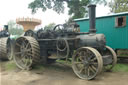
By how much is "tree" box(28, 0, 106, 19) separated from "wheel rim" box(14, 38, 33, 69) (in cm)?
1072

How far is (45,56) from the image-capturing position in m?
5.45

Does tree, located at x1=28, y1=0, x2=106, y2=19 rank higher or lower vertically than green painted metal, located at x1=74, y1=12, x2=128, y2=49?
higher

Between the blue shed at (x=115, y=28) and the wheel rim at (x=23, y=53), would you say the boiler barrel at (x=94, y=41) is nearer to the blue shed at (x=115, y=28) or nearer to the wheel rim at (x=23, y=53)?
the wheel rim at (x=23, y=53)

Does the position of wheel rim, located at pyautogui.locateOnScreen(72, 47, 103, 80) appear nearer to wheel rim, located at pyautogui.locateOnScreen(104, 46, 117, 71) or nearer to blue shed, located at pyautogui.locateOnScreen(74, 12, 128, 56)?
wheel rim, located at pyautogui.locateOnScreen(104, 46, 117, 71)

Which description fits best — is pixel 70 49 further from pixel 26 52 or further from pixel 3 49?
pixel 3 49

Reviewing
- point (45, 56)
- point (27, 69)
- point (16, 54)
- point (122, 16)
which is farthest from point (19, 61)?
point (122, 16)

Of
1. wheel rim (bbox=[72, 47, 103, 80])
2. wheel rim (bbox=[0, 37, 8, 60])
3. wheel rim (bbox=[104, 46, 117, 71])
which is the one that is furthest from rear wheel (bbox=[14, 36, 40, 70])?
wheel rim (bbox=[104, 46, 117, 71])

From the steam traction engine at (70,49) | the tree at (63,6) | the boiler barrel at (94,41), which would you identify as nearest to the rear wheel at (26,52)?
the steam traction engine at (70,49)

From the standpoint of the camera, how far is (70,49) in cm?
505

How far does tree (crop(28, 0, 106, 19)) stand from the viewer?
1521cm

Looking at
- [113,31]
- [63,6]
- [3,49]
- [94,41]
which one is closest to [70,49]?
[94,41]

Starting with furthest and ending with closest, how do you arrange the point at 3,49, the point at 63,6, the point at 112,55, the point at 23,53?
the point at 63,6 → the point at 3,49 → the point at 23,53 → the point at 112,55

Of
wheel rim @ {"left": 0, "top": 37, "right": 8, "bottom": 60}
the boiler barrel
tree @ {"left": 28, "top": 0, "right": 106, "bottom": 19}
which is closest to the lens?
the boiler barrel

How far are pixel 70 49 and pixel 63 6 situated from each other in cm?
1293
